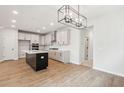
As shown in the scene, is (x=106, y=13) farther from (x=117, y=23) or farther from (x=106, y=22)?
(x=117, y=23)

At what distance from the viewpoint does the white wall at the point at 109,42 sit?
10.8 ft

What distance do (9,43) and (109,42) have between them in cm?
654

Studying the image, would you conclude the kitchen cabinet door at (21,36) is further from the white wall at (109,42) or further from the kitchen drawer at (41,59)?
the white wall at (109,42)

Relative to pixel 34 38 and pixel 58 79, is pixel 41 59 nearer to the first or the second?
pixel 58 79

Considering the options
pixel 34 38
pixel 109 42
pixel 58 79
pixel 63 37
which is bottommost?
pixel 58 79

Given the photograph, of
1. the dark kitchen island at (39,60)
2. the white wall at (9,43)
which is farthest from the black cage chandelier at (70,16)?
the white wall at (9,43)

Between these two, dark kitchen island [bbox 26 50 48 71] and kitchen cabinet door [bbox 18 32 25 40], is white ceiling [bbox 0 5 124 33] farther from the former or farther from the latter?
kitchen cabinet door [bbox 18 32 25 40]

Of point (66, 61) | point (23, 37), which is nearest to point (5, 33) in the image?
point (23, 37)

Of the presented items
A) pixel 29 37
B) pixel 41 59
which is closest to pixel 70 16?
pixel 41 59

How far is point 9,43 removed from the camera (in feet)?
21.1

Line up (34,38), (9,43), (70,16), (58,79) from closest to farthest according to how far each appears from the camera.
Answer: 1. (70,16)
2. (58,79)
3. (9,43)
4. (34,38)

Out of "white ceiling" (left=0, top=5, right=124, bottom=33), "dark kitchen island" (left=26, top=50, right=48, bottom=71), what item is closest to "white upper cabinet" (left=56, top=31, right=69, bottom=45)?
"white ceiling" (left=0, top=5, right=124, bottom=33)

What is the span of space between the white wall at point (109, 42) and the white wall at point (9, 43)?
5.83 m

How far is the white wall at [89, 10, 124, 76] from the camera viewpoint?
330 centimetres
